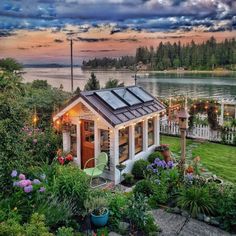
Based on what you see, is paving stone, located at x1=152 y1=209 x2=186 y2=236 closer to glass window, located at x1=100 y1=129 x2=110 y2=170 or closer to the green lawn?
glass window, located at x1=100 y1=129 x2=110 y2=170

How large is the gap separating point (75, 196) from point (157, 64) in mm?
14549

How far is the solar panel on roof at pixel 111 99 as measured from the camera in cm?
892

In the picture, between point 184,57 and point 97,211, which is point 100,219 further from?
point 184,57

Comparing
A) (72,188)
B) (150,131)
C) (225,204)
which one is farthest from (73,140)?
(225,204)

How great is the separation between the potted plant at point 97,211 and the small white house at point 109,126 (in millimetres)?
2841

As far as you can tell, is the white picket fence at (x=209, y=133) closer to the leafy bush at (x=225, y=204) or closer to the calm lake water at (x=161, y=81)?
the calm lake water at (x=161, y=81)

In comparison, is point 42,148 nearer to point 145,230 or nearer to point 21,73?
point 145,230

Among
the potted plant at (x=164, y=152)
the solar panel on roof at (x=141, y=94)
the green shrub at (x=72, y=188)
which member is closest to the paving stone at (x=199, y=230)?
the green shrub at (x=72, y=188)

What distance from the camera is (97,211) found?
5.81 m

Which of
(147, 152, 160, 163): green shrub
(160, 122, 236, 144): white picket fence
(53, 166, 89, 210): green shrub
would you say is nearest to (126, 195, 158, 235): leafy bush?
(53, 166, 89, 210): green shrub

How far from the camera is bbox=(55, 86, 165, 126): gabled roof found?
28.1ft

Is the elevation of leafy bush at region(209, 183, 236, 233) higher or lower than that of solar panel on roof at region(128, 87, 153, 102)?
lower

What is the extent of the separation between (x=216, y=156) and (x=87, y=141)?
5.32 m

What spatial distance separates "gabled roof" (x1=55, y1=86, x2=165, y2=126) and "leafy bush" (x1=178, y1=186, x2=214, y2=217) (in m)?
2.76
